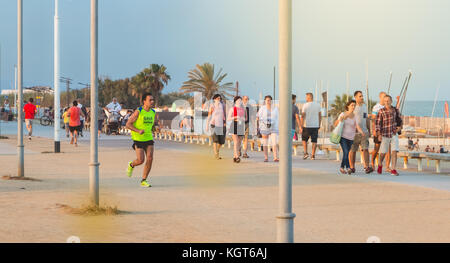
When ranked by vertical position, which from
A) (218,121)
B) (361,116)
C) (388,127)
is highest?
(361,116)

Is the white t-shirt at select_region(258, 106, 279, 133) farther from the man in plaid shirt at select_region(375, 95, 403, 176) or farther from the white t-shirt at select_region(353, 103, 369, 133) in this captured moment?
the man in plaid shirt at select_region(375, 95, 403, 176)

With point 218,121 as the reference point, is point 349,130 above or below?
below

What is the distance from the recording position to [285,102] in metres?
6.61

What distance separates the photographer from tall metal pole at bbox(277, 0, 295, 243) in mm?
6605

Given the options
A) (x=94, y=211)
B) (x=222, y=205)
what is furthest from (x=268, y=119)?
(x=94, y=211)

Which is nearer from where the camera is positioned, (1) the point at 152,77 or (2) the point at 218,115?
(2) the point at 218,115

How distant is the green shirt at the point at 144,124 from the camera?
45.5ft

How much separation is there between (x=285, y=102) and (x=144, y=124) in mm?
7577

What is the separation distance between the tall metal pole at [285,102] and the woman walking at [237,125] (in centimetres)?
1326

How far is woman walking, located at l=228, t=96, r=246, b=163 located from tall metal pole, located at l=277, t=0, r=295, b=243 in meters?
13.3

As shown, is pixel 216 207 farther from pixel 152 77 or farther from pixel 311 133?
pixel 152 77
